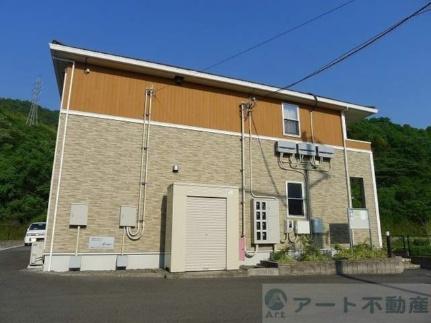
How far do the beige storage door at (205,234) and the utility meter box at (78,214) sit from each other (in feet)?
10.1

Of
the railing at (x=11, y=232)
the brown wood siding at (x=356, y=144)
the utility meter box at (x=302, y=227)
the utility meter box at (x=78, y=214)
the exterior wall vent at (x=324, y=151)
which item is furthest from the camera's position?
the railing at (x=11, y=232)

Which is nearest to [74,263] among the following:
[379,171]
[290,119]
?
[290,119]

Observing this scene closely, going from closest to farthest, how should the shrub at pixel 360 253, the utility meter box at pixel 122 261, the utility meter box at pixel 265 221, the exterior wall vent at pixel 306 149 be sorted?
the utility meter box at pixel 122 261
the shrub at pixel 360 253
the utility meter box at pixel 265 221
the exterior wall vent at pixel 306 149

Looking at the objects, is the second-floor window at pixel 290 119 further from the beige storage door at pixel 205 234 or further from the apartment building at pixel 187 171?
the beige storage door at pixel 205 234

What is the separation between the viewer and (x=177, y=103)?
1359cm

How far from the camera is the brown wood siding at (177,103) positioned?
40.3 feet

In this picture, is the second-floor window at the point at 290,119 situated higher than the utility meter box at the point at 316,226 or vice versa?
the second-floor window at the point at 290,119

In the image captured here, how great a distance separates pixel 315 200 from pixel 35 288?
10.8 metres

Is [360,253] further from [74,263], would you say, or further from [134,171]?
[74,263]

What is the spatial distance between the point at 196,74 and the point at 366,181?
9.19 m

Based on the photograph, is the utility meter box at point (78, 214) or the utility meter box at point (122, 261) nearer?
the utility meter box at point (78, 214)

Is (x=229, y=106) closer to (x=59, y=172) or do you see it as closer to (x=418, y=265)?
(x=59, y=172)

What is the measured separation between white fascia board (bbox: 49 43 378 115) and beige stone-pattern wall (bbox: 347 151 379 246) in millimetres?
2271

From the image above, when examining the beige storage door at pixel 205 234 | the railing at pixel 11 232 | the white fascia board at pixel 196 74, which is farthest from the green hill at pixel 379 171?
the beige storage door at pixel 205 234
